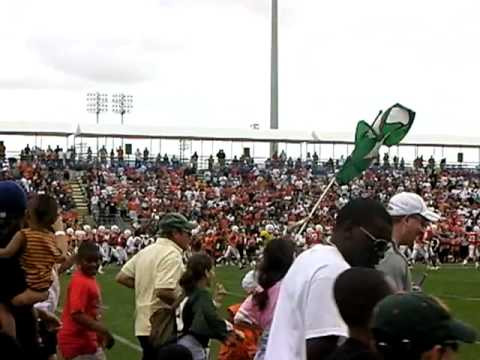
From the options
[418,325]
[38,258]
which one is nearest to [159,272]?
[38,258]

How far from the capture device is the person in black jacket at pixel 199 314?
7.34 m

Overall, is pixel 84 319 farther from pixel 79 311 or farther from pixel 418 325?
pixel 418 325

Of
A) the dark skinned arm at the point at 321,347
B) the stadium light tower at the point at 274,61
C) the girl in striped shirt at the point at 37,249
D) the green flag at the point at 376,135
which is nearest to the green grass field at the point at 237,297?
the green flag at the point at 376,135

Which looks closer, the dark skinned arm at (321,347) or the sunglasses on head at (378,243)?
the dark skinned arm at (321,347)

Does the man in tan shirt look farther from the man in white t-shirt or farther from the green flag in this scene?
the man in white t-shirt

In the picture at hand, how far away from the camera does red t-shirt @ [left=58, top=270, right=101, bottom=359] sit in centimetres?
794

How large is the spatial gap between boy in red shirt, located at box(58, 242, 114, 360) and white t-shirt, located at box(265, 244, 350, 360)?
3.30m

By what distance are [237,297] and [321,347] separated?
18852 millimetres

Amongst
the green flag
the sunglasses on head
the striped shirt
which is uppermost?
the green flag

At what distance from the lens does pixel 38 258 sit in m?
5.94

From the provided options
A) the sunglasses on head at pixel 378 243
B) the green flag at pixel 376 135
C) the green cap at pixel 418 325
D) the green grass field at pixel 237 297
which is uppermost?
the green flag at pixel 376 135

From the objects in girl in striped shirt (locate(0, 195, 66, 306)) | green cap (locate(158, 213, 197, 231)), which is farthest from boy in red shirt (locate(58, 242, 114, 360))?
girl in striped shirt (locate(0, 195, 66, 306))

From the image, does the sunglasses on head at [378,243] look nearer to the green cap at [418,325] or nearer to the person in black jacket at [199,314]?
the green cap at [418,325]

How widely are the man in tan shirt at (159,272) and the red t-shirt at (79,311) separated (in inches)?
13.2
